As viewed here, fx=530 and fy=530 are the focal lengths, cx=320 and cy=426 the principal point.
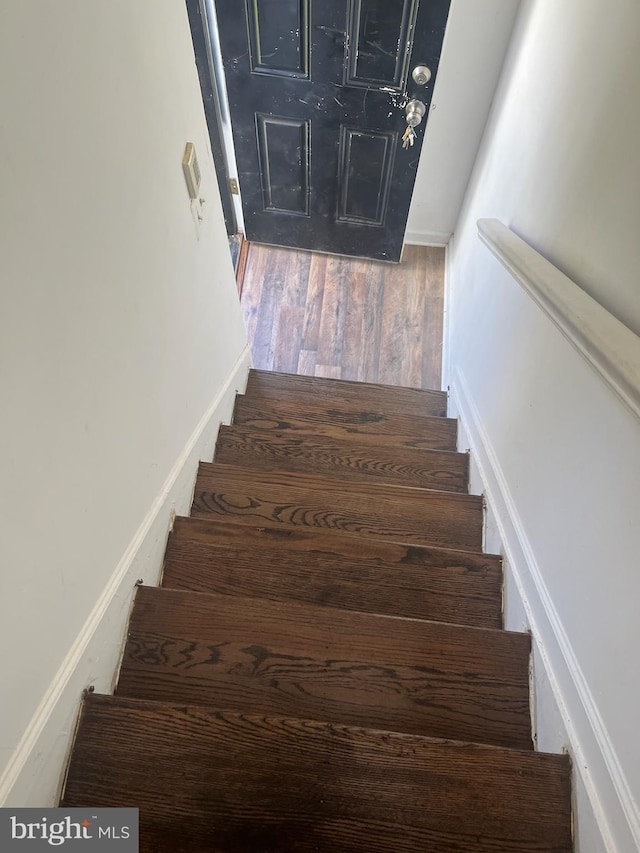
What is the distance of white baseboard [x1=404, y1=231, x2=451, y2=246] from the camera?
133 inches

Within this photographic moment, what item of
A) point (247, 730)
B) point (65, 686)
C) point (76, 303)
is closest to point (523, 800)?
point (247, 730)

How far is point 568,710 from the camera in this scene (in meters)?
1.00

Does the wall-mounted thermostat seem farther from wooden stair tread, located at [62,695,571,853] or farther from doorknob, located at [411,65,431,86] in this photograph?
doorknob, located at [411,65,431,86]

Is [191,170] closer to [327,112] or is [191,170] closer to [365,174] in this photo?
[327,112]

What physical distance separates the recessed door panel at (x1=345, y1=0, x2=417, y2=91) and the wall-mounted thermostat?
4.27 feet

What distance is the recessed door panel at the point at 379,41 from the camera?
7.02 feet

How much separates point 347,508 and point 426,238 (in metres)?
2.40

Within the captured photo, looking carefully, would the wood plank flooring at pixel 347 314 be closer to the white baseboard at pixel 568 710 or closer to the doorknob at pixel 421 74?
the doorknob at pixel 421 74

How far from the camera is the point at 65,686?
934 mm

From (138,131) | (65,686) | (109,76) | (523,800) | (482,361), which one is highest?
(109,76)

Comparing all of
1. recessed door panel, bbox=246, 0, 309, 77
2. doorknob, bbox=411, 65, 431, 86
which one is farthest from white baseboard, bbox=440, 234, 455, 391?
recessed door panel, bbox=246, 0, 309, 77

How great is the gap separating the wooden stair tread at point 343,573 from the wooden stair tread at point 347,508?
0.54 feet

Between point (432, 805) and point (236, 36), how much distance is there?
277 cm

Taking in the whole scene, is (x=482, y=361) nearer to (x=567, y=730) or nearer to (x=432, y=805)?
(x=567, y=730)
